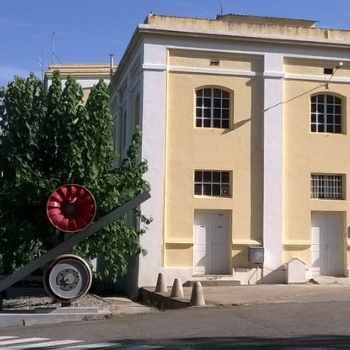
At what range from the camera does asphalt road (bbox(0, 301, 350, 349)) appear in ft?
35.2

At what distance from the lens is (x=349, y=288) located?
19.4 metres

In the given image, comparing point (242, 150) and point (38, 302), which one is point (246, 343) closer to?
point (38, 302)

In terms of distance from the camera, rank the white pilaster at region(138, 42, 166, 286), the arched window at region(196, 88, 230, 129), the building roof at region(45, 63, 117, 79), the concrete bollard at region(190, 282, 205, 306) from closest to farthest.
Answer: the concrete bollard at region(190, 282, 205, 306)
the white pilaster at region(138, 42, 166, 286)
the arched window at region(196, 88, 230, 129)
the building roof at region(45, 63, 117, 79)

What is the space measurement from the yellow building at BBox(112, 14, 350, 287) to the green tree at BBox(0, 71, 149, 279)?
100 inches

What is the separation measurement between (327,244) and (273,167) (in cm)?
306

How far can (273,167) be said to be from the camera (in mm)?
21562

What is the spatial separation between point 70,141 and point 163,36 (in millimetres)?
5168

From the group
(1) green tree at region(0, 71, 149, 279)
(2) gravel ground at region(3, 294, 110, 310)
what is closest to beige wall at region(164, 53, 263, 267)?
(1) green tree at region(0, 71, 149, 279)

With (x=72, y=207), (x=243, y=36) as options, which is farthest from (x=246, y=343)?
(x=243, y=36)

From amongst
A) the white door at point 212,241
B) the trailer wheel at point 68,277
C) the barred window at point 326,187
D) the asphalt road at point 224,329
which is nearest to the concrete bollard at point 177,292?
the asphalt road at point 224,329

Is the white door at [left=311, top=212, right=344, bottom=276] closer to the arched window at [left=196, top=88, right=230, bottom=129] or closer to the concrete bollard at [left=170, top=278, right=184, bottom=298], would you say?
the arched window at [left=196, top=88, right=230, bottom=129]

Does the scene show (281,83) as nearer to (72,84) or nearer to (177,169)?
(177,169)

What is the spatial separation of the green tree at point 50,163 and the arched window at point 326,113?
689cm

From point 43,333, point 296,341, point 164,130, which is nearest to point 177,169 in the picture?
point 164,130
